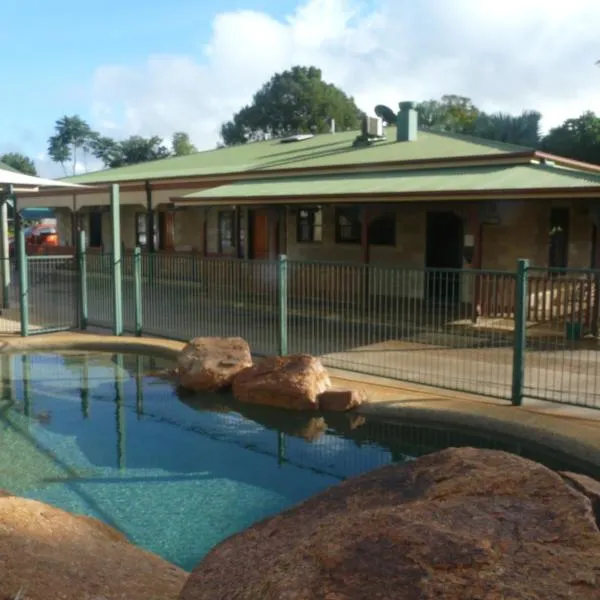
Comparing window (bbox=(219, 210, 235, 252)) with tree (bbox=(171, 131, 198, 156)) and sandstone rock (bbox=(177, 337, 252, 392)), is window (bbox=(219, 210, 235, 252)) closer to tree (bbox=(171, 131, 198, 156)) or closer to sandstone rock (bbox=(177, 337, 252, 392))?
sandstone rock (bbox=(177, 337, 252, 392))

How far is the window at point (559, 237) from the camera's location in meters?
17.1

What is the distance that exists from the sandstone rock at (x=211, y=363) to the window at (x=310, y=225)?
10431 mm

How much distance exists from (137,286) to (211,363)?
377 centimetres

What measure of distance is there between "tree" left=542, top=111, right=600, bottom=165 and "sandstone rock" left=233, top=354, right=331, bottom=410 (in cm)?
3167

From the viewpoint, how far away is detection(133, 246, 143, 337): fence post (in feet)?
42.2

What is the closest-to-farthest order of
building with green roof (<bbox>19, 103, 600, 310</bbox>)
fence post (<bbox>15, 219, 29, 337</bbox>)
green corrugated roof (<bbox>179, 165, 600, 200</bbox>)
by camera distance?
fence post (<bbox>15, 219, 29, 337</bbox>), green corrugated roof (<bbox>179, 165, 600, 200</bbox>), building with green roof (<bbox>19, 103, 600, 310</bbox>)

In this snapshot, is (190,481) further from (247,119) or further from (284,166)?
(247,119)

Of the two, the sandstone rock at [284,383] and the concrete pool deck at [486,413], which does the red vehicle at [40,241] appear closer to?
the sandstone rock at [284,383]

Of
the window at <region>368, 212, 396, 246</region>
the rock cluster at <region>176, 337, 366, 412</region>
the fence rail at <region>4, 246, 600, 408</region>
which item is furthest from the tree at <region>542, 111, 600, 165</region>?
the rock cluster at <region>176, 337, 366, 412</region>

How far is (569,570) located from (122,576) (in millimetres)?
2600

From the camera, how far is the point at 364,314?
11.5 meters

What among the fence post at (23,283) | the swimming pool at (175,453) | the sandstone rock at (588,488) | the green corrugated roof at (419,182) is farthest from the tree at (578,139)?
the sandstone rock at (588,488)

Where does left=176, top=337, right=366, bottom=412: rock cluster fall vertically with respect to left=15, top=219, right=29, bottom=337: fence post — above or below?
below

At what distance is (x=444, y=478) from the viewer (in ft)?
11.3
